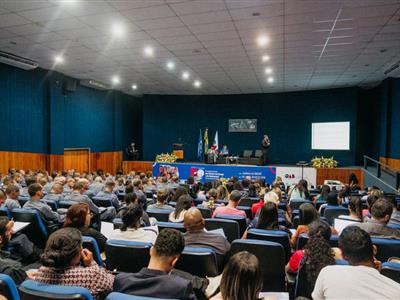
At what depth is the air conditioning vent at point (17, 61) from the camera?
911 cm

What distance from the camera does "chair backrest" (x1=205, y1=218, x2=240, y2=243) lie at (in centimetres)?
356

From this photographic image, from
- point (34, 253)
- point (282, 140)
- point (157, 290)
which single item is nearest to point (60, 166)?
point (34, 253)

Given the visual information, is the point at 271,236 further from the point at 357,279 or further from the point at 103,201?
the point at 103,201

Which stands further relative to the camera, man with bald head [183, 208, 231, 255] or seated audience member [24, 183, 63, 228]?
seated audience member [24, 183, 63, 228]

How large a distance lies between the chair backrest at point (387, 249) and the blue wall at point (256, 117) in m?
12.8

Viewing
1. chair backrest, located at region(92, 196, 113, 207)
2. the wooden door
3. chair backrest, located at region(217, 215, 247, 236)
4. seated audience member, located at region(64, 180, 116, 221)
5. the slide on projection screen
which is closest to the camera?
chair backrest, located at region(217, 215, 247, 236)

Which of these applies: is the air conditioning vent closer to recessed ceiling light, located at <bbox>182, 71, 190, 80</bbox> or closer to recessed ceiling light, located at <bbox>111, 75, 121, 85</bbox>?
recessed ceiling light, located at <bbox>111, 75, 121, 85</bbox>

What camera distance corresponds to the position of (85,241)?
238 cm

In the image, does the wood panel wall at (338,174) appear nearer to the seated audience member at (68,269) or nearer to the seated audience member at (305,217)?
the seated audience member at (305,217)

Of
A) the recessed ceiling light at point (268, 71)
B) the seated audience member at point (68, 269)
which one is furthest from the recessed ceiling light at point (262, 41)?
the seated audience member at point (68, 269)

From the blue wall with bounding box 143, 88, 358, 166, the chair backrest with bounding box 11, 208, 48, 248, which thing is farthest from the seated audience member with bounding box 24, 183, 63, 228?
the blue wall with bounding box 143, 88, 358, 166

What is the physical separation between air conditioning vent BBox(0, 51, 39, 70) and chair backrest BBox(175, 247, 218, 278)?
31.1 feet

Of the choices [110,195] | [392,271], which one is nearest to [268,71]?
[110,195]

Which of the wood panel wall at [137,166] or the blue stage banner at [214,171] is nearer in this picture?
the blue stage banner at [214,171]
